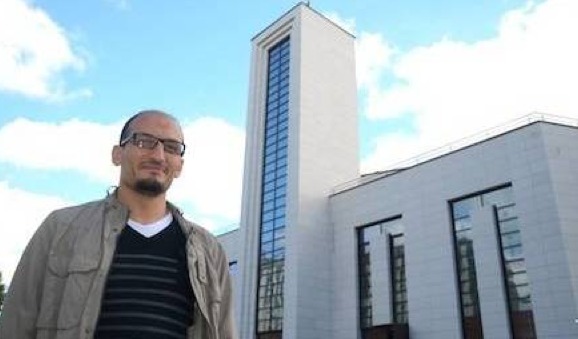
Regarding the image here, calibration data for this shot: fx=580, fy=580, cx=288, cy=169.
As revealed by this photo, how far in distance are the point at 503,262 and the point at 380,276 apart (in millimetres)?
8404

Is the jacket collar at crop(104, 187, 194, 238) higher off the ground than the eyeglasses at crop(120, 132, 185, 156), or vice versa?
the eyeglasses at crop(120, 132, 185, 156)

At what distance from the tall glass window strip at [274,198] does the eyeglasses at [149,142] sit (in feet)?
123

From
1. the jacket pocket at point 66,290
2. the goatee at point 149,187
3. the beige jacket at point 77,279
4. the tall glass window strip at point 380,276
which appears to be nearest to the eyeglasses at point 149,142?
the goatee at point 149,187

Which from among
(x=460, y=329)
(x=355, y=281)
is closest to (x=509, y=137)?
(x=460, y=329)

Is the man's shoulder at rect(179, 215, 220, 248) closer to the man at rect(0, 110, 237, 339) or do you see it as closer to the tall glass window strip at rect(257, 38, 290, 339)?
the man at rect(0, 110, 237, 339)

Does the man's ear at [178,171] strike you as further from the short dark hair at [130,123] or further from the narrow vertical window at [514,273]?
the narrow vertical window at [514,273]

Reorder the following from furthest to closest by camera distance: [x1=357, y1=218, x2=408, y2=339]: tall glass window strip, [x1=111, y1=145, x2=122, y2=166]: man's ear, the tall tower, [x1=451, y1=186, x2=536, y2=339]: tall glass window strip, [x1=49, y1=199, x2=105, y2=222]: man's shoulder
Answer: the tall tower < [x1=357, y1=218, x2=408, y2=339]: tall glass window strip < [x1=451, y1=186, x2=536, y2=339]: tall glass window strip < [x1=111, y1=145, x2=122, y2=166]: man's ear < [x1=49, y1=199, x2=105, y2=222]: man's shoulder

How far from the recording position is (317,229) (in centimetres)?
4078

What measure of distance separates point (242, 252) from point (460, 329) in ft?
59.1

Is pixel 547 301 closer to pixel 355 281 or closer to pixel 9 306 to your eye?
pixel 355 281

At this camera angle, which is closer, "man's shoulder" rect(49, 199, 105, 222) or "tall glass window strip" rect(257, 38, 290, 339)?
"man's shoulder" rect(49, 199, 105, 222)

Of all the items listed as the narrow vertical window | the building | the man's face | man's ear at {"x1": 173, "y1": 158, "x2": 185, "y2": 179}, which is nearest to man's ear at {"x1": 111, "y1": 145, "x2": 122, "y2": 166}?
the man's face

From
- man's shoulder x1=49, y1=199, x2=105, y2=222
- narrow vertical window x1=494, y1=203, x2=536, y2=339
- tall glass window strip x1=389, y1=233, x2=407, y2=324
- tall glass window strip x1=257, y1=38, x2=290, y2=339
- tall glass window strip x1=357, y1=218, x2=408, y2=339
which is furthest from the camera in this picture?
tall glass window strip x1=257, y1=38, x2=290, y2=339

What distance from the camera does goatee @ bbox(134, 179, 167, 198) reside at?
274 centimetres
